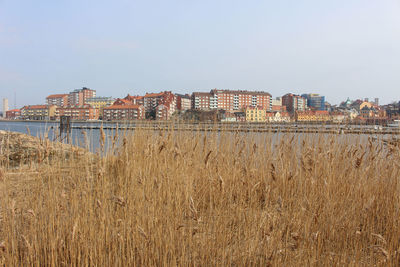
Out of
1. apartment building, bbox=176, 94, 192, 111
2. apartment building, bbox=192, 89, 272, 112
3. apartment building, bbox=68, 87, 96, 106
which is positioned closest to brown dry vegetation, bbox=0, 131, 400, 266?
apartment building, bbox=192, 89, 272, 112

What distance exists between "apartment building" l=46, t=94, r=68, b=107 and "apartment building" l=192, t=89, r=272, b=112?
55.9 meters

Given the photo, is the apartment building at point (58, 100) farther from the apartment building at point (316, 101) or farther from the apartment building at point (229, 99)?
the apartment building at point (316, 101)

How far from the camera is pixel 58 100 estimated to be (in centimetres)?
11462

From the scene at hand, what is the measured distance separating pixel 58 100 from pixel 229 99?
6975 cm

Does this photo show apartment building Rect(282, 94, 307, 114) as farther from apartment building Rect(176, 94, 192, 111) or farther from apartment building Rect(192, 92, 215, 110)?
apartment building Rect(176, 94, 192, 111)

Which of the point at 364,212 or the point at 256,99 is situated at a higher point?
the point at 256,99

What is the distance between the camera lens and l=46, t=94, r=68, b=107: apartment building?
113750 mm

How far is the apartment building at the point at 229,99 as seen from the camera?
90713 millimetres

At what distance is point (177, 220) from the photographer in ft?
6.22

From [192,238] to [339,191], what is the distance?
1.65 m

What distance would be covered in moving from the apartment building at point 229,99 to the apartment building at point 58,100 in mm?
55902

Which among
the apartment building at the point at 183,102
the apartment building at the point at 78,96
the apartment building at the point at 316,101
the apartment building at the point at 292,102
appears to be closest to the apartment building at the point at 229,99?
the apartment building at the point at 183,102

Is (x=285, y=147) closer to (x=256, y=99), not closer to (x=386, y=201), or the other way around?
(x=386, y=201)

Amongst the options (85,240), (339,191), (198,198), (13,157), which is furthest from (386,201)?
(13,157)
